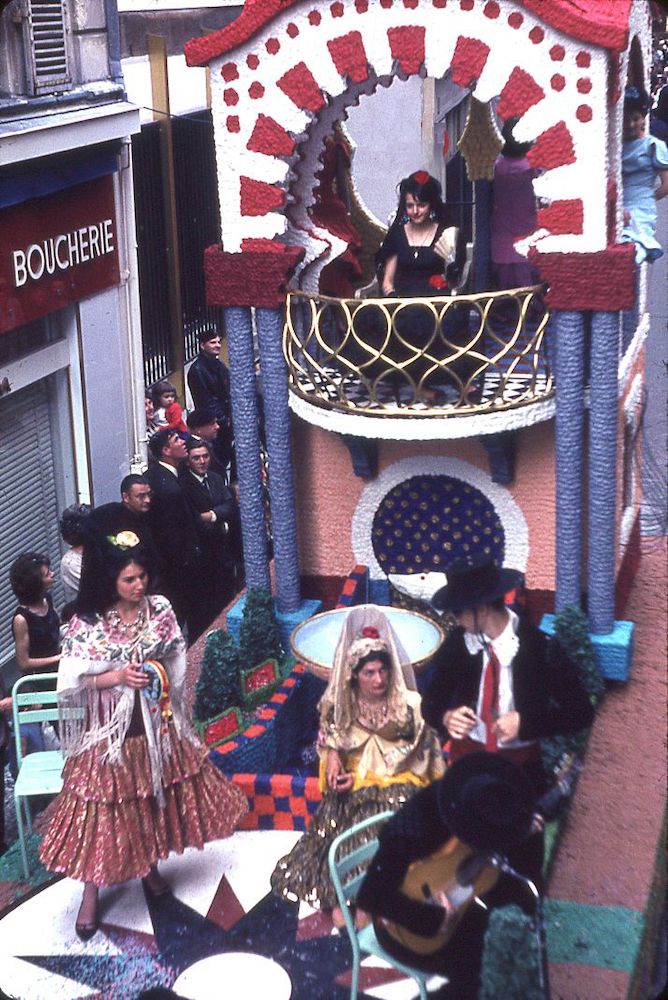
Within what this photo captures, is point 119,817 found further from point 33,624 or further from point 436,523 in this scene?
point 436,523

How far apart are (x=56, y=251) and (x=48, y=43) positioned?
1.80 meters

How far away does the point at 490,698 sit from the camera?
23.0ft

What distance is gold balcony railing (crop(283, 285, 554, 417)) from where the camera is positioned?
9398 millimetres

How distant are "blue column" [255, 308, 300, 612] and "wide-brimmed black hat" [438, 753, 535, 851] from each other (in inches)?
187

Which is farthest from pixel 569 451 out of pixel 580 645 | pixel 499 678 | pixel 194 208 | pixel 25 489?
pixel 194 208

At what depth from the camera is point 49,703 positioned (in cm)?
898

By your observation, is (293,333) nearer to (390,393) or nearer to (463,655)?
(390,393)

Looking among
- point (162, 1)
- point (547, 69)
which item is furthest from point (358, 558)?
point (162, 1)

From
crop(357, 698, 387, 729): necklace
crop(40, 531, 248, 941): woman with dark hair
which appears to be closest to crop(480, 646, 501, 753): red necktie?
crop(357, 698, 387, 729): necklace

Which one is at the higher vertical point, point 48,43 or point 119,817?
point 48,43

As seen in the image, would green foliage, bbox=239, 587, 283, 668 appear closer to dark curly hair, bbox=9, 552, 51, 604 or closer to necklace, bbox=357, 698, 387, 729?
dark curly hair, bbox=9, 552, 51, 604

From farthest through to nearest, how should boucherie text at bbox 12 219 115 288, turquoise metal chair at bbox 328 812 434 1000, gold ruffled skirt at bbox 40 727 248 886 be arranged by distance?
1. boucherie text at bbox 12 219 115 288
2. gold ruffled skirt at bbox 40 727 248 886
3. turquoise metal chair at bbox 328 812 434 1000

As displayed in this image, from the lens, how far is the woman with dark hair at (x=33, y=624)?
882 centimetres

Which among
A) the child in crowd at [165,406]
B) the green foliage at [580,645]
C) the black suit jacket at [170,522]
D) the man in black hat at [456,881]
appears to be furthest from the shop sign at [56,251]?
the man in black hat at [456,881]
